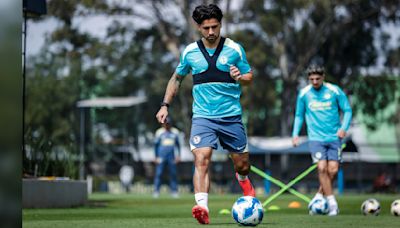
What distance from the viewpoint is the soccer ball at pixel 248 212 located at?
26.0 ft

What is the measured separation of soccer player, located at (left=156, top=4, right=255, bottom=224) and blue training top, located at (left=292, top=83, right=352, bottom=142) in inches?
167

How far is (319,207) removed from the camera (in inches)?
468

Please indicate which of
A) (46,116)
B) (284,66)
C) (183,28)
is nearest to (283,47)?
(284,66)

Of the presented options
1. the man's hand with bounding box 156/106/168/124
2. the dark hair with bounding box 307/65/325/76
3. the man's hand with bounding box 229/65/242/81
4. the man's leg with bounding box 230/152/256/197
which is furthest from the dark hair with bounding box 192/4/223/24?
the dark hair with bounding box 307/65/325/76

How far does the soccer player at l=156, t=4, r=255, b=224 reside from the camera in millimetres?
8398

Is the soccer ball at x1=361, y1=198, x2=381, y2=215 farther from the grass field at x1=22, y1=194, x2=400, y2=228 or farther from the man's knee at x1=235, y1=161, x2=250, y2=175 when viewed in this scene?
the man's knee at x1=235, y1=161, x2=250, y2=175

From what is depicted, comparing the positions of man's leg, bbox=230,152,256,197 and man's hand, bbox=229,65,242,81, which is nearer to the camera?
man's hand, bbox=229,65,242,81

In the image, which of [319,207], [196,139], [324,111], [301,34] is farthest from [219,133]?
[301,34]

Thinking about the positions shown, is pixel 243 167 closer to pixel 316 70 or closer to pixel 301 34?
pixel 316 70

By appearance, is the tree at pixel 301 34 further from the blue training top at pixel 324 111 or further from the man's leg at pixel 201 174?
the man's leg at pixel 201 174

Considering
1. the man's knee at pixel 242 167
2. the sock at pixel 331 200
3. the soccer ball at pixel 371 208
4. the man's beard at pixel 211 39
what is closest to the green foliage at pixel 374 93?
the sock at pixel 331 200

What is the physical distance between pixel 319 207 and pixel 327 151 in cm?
114

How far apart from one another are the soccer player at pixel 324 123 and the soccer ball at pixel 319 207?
1.48 feet

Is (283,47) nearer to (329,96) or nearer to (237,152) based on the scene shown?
(329,96)
